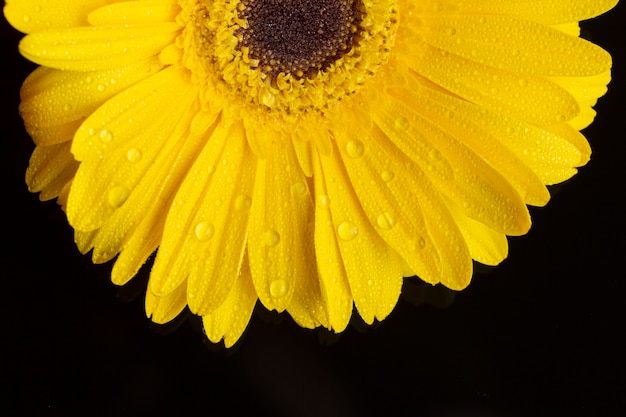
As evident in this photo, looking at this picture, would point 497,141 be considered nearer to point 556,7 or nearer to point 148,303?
point 556,7

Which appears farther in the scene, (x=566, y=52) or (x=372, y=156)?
(x=372, y=156)

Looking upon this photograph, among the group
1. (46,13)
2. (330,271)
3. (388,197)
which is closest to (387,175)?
(388,197)

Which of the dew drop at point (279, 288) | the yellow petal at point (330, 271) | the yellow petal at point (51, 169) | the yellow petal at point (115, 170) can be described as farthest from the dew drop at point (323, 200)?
the yellow petal at point (51, 169)

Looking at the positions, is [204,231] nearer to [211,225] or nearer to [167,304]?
[211,225]

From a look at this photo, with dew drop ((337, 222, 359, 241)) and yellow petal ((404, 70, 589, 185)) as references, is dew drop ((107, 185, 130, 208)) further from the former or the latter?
yellow petal ((404, 70, 589, 185))

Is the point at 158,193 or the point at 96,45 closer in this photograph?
the point at 96,45

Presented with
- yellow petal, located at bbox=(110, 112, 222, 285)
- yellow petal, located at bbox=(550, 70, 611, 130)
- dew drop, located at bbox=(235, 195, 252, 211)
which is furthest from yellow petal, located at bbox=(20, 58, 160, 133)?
yellow petal, located at bbox=(550, 70, 611, 130)

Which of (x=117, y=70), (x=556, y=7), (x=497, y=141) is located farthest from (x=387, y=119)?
(x=117, y=70)
